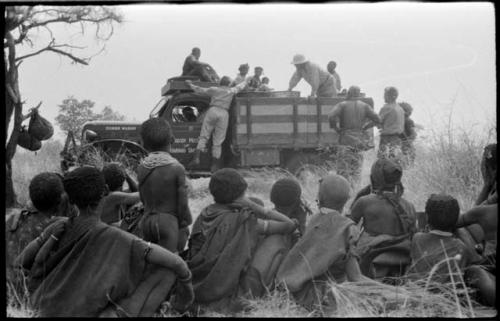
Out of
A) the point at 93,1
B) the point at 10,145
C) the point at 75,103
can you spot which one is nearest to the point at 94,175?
the point at 93,1

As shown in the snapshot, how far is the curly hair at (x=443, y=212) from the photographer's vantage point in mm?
4359

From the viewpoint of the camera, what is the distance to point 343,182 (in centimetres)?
454

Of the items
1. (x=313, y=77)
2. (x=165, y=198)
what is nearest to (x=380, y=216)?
(x=165, y=198)

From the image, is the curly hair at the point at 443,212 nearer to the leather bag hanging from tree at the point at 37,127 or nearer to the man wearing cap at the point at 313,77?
the leather bag hanging from tree at the point at 37,127

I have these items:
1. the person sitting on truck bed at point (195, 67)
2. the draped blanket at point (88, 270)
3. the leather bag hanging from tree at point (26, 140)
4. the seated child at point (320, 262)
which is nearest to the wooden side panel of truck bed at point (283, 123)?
the person sitting on truck bed at point (195, 67)

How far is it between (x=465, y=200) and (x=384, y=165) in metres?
2.47

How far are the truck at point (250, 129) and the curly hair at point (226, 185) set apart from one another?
16.9 ft

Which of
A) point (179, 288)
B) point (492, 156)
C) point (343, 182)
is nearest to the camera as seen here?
point (179, 288)

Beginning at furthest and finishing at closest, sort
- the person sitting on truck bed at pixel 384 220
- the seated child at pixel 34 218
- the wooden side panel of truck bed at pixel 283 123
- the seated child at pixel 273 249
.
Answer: the wooden side panel of truck bed at pixel 283 123 → the person sitting on truck bed at pixel 384 220 → the seated child at pixel 273 249 → the seated child at pixel 34 218

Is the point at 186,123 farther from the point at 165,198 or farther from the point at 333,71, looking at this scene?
the point at 165,198

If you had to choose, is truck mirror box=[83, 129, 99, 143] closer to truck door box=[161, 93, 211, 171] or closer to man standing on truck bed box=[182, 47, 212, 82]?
truck door box=[161, 93, 211, 171]

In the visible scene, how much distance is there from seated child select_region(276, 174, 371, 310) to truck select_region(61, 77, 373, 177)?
5358 mm

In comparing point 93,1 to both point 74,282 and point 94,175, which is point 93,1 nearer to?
point 94,175

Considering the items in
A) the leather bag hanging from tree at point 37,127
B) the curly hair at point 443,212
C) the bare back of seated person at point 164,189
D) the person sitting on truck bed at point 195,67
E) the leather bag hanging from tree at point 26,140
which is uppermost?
the person sitting on truck bed at point 195,67
